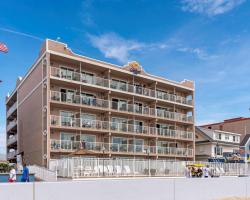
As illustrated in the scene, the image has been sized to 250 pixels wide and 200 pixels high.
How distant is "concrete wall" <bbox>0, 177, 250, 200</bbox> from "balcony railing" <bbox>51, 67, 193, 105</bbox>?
2089 cm

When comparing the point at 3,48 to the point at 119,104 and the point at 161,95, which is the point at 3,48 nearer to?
the point at 119,104

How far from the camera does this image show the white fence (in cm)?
2516

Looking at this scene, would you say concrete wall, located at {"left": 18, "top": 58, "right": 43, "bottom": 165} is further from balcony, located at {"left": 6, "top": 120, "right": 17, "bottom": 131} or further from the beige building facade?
the beige building facade

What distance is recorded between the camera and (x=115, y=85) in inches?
1619

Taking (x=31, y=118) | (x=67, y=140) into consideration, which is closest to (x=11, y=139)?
(x=31, y=118)

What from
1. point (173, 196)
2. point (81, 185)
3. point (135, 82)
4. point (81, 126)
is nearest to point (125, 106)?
point (135, 82)

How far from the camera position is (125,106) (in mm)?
41125

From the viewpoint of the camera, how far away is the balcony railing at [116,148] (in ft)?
112

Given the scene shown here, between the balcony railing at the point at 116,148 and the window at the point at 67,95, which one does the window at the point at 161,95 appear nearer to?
the balcony railing at the point at 116,148

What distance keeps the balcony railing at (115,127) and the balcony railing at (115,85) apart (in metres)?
4.20

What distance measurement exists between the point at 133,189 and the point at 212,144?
39350 millimetres

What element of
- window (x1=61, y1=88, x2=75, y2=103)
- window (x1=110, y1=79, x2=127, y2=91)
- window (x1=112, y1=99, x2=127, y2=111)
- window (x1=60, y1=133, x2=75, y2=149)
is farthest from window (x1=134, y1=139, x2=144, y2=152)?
window (x1=61, y1=88, x2=75, y2=103)

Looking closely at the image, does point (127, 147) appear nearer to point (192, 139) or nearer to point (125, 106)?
point (125, 106)

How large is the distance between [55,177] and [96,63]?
54.6ft
